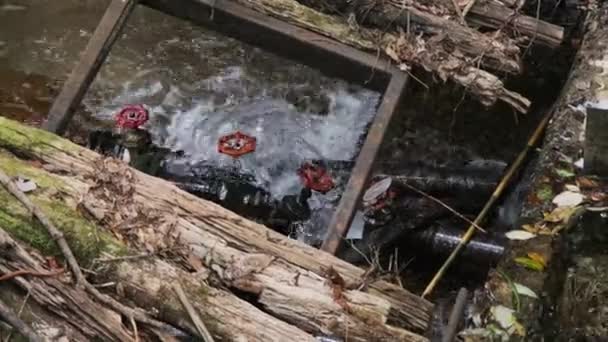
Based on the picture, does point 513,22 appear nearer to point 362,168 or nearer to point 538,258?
point 362,168

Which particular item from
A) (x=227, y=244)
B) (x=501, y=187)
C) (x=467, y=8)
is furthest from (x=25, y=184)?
(x=501, y=187)

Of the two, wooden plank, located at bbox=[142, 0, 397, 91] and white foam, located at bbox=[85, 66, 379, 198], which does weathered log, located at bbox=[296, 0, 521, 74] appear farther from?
white foam, located at bbox=[85, 66, 379, 198]

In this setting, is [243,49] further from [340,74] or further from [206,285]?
[206,285]

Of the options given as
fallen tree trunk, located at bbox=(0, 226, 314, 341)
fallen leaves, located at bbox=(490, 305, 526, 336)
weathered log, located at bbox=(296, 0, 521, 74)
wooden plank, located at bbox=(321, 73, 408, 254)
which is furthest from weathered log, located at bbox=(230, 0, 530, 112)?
fallen tree trunk, located at bbox=(0, 226, 314, 341)

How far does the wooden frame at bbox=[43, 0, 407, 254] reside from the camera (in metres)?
3.17

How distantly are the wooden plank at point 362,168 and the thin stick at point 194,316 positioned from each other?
70 centimetres

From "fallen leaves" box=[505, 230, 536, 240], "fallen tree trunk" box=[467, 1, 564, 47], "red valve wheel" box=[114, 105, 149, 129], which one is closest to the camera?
"fallen leaves" box=[505, 230, 536, 240]

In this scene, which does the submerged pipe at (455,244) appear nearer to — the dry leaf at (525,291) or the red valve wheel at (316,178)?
the red valve wheel at (316,178)

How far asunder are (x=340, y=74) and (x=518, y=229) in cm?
121

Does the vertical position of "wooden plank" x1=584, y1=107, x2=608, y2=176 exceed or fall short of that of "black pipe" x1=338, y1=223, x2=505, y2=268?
it exceeds it

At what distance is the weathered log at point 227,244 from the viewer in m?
2.57

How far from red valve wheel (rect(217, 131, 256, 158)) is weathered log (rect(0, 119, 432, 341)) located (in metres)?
1.59

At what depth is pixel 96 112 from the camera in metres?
5.11

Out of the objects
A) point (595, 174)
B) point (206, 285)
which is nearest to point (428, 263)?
point (595, 174)
